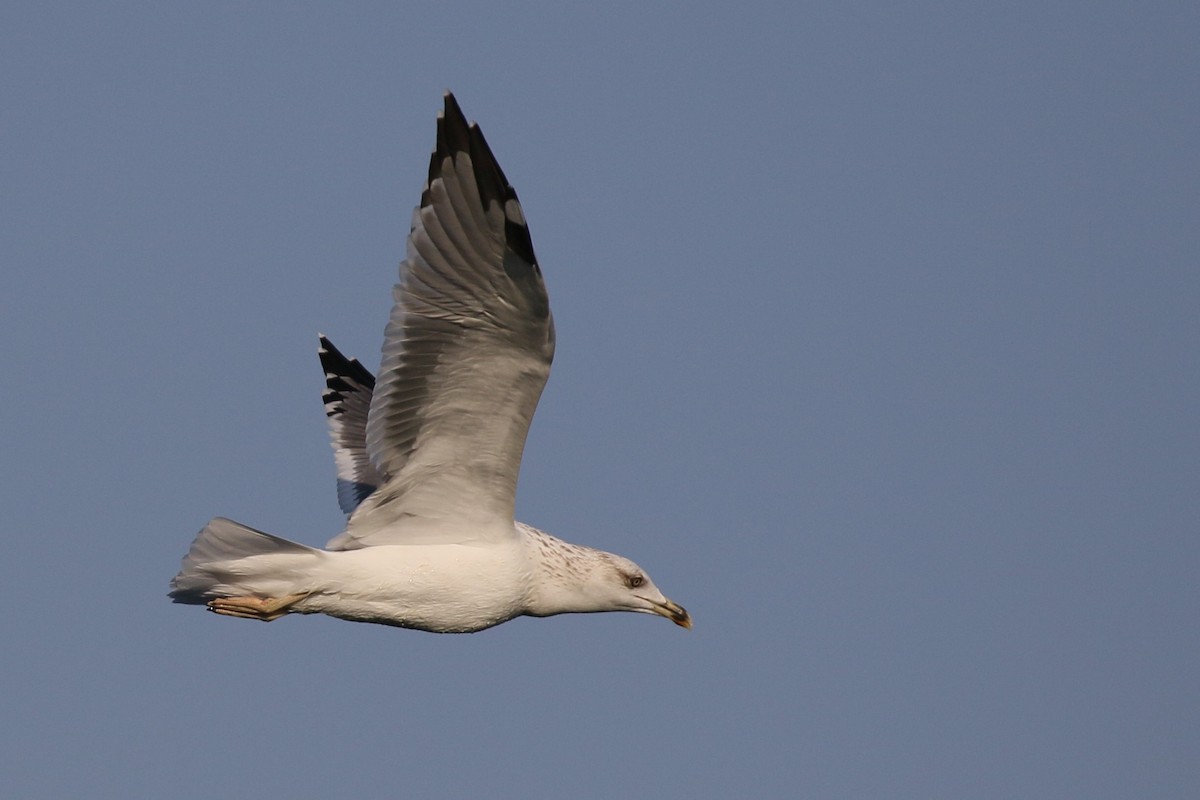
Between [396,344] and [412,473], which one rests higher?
[396,344]

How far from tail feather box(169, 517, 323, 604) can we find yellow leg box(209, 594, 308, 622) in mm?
87

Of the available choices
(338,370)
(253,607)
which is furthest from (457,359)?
(338,370)

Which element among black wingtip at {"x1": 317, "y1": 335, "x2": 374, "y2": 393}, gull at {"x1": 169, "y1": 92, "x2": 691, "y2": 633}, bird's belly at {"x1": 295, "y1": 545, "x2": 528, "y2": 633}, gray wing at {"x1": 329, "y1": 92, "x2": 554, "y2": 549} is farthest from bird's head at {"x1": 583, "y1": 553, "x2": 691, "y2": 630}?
black wingtip at {"x1": 317, "y1": 335, "x2": 374, "y2": 393}

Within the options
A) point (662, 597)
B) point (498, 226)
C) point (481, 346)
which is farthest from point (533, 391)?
point (662, 597)

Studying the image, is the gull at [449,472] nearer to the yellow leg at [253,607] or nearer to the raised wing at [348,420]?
the yellow leg at [253,607]

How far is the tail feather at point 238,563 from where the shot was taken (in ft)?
29.2

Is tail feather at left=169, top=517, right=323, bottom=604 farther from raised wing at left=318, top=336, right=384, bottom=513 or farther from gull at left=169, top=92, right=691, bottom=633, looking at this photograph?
raised wing at left=318, top=336, right=384, bottom=513

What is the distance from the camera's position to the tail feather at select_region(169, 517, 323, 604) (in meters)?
8.90

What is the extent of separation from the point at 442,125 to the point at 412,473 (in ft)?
7.23

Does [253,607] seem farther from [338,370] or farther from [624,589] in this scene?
[338,370]

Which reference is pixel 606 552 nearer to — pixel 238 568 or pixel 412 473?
pixel 412 473

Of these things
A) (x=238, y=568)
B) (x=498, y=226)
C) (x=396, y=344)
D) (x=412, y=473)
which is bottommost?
(x=238, y=568)

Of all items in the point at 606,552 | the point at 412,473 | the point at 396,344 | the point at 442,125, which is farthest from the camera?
the point at 606,552

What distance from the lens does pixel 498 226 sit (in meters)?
8.23
